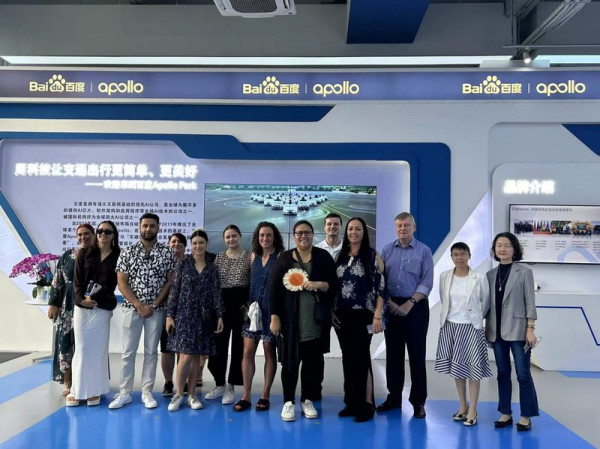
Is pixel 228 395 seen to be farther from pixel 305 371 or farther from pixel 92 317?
pixel 92 317

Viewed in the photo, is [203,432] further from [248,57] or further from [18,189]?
[248,57]

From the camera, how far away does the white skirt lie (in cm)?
374

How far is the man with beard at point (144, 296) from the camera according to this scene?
3.70m

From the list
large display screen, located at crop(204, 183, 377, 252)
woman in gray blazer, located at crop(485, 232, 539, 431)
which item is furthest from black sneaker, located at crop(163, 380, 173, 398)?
woman in gray blazer, located at crop(485, 232, 539, 431)

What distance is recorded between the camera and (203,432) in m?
3.29

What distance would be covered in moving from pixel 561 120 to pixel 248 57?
3.80m

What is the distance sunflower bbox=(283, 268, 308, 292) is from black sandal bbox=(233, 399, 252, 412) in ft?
3.18

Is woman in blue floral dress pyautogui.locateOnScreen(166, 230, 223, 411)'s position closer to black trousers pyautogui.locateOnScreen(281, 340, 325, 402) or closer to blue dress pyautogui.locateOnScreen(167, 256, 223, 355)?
blue dress pyautogui.locateOnScreen(167, 256, 223, 355)

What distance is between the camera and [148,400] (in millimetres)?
3777

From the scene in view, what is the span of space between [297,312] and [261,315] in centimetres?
33

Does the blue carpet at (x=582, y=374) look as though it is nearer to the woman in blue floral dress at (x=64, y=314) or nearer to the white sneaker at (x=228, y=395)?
the white sneaker at (x=228, y=395)

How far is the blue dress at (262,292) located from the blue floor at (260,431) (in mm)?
550

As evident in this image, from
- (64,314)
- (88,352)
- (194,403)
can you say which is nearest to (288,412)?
(194,403)

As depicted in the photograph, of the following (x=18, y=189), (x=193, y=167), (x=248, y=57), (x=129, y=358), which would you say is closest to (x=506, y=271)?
(x=129, y=358)
